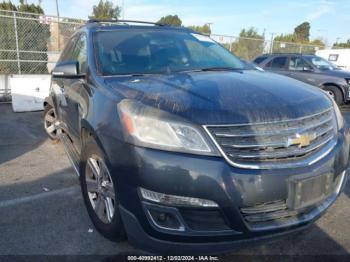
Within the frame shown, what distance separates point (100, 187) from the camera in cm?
289

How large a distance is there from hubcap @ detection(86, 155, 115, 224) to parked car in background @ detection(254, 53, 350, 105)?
9.02 meters

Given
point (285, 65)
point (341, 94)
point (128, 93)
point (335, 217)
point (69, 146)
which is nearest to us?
point (128, 93)

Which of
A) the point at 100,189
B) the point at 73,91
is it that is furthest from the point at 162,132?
the point at 73,91

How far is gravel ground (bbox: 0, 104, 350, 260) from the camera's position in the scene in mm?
2777

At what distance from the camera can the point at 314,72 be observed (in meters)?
10.7

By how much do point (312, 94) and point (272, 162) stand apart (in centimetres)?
86

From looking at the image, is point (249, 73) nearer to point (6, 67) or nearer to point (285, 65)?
point (285, 65)

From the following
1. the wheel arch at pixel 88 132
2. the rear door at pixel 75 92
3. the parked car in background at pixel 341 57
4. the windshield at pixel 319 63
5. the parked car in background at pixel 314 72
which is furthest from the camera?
the parked car in background at pixel 341 57

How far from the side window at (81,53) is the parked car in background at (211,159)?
0.75 meters

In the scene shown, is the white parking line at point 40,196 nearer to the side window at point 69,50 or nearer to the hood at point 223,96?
the hood at point 223,96

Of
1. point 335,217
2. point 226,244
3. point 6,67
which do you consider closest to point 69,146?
point 226,244

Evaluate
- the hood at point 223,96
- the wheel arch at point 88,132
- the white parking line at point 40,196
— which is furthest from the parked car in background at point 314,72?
the wheel arch at point 88,132

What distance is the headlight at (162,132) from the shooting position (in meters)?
2.15

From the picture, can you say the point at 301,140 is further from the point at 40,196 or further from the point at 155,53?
the point at 40,196
